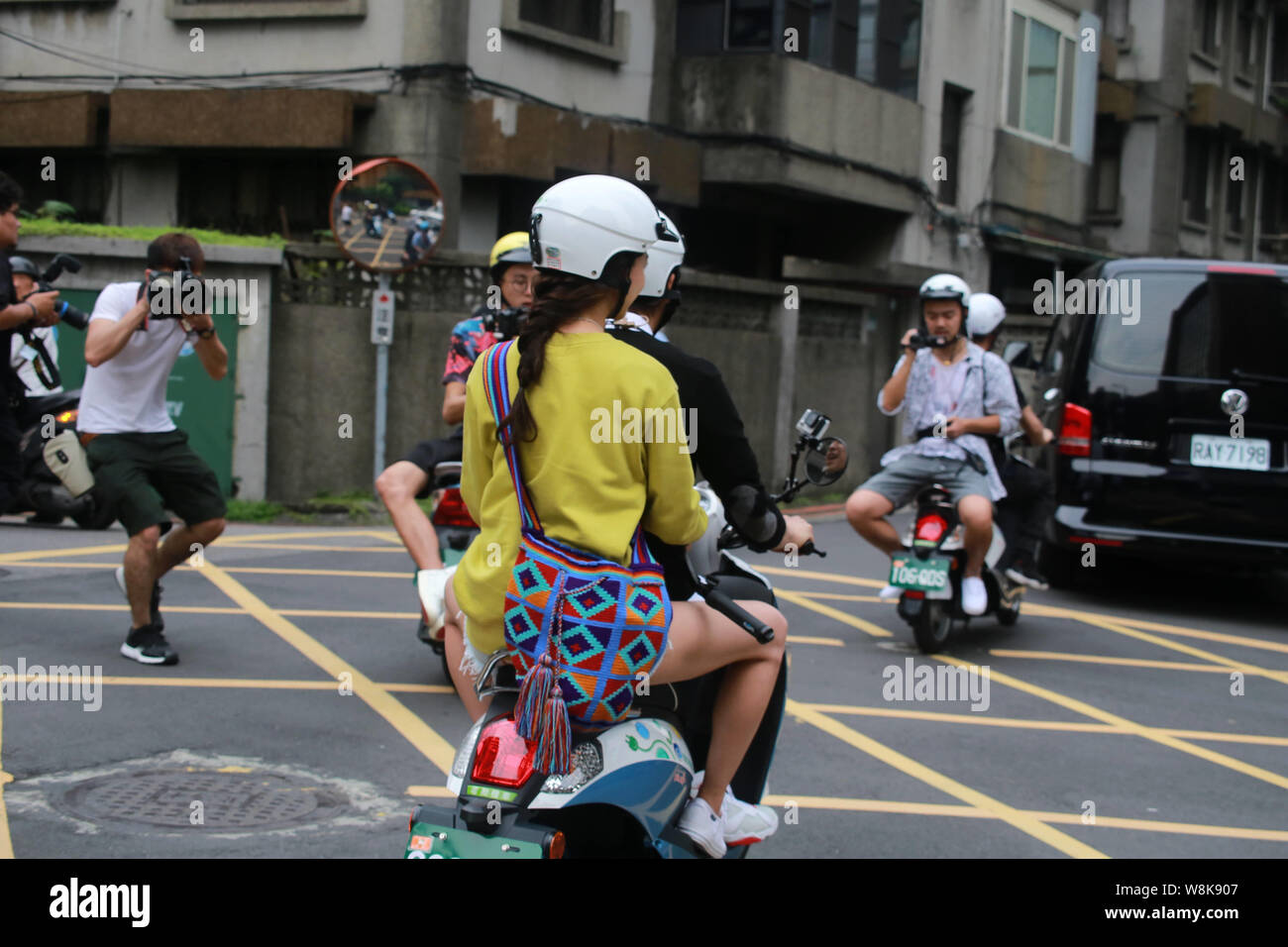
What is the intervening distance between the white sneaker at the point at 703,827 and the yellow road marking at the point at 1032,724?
280cm

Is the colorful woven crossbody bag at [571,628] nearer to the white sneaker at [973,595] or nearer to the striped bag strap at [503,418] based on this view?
the striped bag strap at [503,418]

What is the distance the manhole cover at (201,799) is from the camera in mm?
4547

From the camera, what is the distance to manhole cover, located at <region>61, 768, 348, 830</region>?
4.55 metres

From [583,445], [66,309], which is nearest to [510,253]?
[66,309]

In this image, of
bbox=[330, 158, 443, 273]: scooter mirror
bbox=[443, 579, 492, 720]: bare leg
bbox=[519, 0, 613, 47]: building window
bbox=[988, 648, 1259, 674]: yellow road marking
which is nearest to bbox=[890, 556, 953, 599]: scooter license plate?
bbox=[988, 648, 1259, 674]: yellow road marking

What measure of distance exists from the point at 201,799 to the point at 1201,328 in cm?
652

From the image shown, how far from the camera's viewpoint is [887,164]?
65.3 ft

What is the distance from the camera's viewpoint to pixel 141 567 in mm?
6477

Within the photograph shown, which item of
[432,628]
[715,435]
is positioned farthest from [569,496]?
[432,628]

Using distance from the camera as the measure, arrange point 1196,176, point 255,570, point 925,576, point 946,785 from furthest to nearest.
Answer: point 1196,176 → point 255,570 → point 925,576 → point 946,785

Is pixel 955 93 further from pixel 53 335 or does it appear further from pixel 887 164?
pixel 53 335

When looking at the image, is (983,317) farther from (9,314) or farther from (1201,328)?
(9,314)

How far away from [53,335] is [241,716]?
23.0 feet
